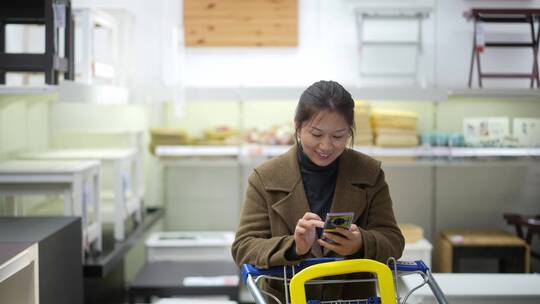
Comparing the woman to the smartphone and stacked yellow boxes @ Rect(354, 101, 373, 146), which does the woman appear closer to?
the smartphone

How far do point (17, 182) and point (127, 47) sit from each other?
1.72m

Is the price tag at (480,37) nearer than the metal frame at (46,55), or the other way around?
the metal frame at (46,55)

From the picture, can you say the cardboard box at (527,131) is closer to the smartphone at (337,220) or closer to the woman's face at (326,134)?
the woman's face at (326,134)

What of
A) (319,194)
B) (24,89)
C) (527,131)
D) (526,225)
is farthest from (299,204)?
(526,225)

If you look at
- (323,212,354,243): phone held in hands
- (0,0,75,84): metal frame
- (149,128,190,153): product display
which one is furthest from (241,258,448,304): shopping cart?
(149,128,190,153): product display

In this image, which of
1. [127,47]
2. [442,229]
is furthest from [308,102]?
[127,47]

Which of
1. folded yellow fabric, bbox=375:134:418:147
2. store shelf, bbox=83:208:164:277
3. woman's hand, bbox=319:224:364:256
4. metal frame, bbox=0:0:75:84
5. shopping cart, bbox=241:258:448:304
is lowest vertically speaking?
store shelf, bbox=83:208:164:277

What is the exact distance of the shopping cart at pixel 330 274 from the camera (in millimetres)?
1695

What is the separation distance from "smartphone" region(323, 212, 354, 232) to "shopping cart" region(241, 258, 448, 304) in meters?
0.11

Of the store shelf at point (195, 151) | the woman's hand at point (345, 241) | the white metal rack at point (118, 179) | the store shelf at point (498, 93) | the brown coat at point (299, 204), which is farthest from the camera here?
the store shelf at point (195, 151)

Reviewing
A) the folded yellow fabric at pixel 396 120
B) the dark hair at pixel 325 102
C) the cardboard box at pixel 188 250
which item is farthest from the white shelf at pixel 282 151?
the dark hair at pixel 325 102

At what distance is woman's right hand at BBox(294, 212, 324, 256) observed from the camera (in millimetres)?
1677

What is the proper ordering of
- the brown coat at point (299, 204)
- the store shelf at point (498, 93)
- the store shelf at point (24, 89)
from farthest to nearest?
the store shelf at point (498, 93) < the store shelf at point (24, 89) < the brown coat at point (299, 204)

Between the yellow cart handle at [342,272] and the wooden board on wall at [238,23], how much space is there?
10.4 ft
